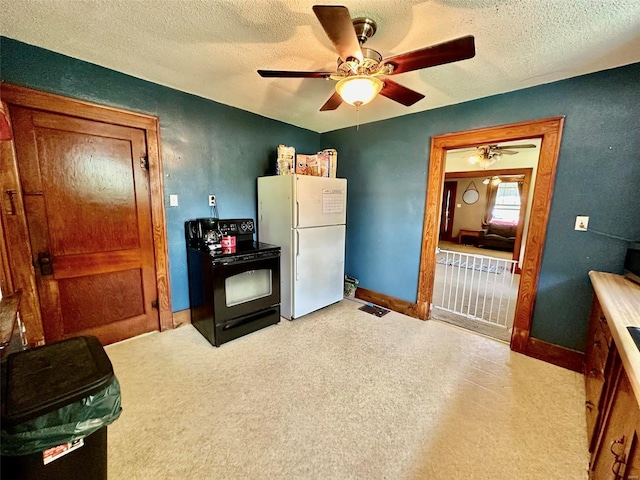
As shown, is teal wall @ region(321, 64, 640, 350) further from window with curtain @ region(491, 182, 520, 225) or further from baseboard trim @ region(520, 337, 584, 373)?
window with curtain @ region(491, 182, 520, 225)

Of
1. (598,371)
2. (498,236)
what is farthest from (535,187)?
(498,236)

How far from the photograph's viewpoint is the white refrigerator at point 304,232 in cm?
271

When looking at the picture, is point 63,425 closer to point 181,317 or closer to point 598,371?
point 181,317

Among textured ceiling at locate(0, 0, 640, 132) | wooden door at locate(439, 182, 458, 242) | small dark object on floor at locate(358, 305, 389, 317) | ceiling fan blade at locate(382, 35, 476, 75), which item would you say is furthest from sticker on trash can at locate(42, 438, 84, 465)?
wooden door at locate(439, 182, 458, 242)

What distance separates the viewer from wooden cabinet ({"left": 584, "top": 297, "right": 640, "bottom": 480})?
891 mm

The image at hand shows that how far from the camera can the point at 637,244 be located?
1.76 metres

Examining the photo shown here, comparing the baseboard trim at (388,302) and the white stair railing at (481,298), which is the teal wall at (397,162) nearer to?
the baseboard trim at (388,302)

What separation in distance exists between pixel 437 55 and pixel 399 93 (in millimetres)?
505

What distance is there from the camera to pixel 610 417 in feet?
3.76

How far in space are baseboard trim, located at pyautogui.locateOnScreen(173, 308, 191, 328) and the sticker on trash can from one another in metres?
1.79

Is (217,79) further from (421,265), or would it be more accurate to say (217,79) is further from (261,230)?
(421,265)

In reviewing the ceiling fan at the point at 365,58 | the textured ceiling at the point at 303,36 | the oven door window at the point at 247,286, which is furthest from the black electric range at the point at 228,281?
the ceiling fan at the point at 365,58

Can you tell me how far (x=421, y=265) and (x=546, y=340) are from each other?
4.01ft

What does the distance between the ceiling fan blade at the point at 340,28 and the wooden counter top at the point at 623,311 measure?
162cm
